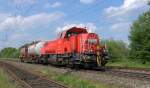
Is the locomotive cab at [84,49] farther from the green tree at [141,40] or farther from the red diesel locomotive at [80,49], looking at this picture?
the green tree at [141,40]

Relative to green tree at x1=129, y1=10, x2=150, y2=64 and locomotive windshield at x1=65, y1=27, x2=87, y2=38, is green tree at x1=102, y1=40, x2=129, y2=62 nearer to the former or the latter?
green tree at x1=129, y1=10, x2=150, y2=64

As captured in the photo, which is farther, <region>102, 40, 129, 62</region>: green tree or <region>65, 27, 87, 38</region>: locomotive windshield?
<region>102, 40, 129, 62</region>: green tree

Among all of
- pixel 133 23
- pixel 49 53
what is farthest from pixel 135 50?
pixel 49 53

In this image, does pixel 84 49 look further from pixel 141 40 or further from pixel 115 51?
pixel 115 51

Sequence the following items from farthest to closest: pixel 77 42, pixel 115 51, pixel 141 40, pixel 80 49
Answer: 1. pixel 115 51
2. pixel 141 40
3. pixel 77 42
4. pixel 80 49

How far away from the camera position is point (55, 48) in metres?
35.6

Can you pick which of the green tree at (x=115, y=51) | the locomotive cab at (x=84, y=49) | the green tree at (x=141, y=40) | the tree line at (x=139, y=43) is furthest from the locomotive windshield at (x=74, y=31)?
the green tree at (x=115, y=51)

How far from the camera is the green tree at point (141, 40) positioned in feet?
123

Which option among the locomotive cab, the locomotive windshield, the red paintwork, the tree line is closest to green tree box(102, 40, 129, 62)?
the tree line

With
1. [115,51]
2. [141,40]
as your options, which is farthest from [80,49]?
[115,51]

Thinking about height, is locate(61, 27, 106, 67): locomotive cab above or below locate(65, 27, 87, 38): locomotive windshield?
below

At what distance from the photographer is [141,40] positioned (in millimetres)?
40188

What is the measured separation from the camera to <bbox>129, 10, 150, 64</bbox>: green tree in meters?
37.6

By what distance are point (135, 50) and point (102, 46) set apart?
11904mm
